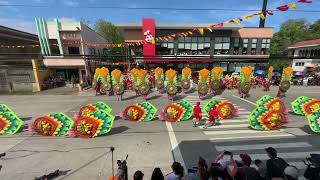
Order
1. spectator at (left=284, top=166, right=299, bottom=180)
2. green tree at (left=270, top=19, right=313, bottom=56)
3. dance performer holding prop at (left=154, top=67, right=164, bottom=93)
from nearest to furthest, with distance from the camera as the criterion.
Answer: spectator at (left=284, top=166, right=299, bottom=180) → dance performer holding prop at (left=154, top=67, right=164, bottom=93) → green tree at (left=270, top=19, right=313, bottom=56)

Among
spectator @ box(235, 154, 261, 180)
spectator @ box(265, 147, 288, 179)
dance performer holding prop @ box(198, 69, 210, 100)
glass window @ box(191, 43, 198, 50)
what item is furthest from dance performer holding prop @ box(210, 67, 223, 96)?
glass window @ box(191, 43, 198, 50)

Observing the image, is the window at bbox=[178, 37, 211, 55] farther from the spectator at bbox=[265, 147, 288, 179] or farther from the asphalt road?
the spectator at bbox=[265, 147, 288, 179]

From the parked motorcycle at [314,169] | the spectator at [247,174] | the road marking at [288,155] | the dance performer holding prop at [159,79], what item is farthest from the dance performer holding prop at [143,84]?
the parked motorcycle at [314,169]

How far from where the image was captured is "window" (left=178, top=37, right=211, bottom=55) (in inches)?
1451

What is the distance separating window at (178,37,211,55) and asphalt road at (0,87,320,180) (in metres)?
25.5

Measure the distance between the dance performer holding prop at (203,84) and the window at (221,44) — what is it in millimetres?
18664

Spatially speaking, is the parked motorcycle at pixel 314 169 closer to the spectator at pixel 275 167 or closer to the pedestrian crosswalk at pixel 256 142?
the spectator at pixel 275 167

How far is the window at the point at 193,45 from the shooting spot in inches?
1451

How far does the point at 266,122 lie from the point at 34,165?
1040 cm

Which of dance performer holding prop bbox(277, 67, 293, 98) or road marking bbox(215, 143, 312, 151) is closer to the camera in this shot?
road marking bbox(215, 143, 312, 151)

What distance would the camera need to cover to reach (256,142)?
9.59 m

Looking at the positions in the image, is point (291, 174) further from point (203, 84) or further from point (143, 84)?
point (143, 84)

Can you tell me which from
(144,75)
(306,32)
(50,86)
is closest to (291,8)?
(144,75)

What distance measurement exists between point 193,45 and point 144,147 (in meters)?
30.3
